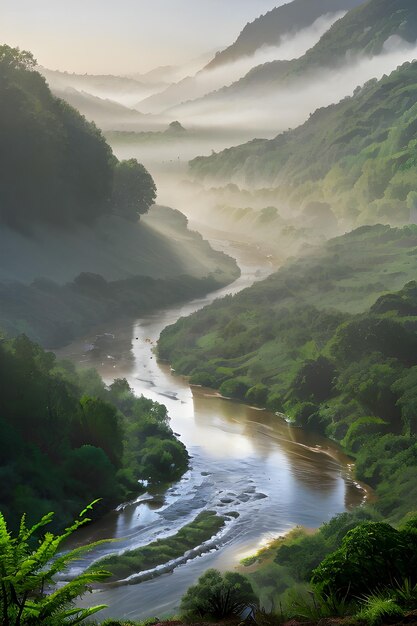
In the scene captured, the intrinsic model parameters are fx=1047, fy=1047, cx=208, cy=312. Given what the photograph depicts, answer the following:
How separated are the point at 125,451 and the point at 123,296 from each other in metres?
88.0

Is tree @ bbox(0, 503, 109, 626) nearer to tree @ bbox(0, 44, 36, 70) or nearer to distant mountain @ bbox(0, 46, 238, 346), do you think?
distant mountain @ bbox(0, 46, 238, 346)

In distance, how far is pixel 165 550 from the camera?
69.5 m

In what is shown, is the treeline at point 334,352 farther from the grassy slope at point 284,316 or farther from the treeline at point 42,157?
the treeline at point 42,157

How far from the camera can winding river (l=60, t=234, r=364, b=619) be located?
6450cm

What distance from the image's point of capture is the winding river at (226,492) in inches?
2539

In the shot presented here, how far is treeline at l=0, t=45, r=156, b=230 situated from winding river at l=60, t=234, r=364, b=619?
203 ft

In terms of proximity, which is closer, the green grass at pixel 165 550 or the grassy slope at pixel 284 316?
the green grass at pixel 165 550

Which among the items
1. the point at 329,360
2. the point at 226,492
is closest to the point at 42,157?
the point at 329,360

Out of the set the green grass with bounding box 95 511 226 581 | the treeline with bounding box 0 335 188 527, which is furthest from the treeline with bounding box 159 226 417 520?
the treeline with bounding box 0 335 188 527

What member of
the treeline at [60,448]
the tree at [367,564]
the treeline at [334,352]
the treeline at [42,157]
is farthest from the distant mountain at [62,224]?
the tree at [367,564]

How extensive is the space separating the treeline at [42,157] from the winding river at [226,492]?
6177 cm

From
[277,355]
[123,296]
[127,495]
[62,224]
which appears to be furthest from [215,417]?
[62,224]

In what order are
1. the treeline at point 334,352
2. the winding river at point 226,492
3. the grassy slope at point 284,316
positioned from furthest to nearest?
1. the grassy slope at point 284,316
2. the treeline at point 334,352
3. the winding river at point 226,492

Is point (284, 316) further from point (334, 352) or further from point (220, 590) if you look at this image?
point (220, 590)
